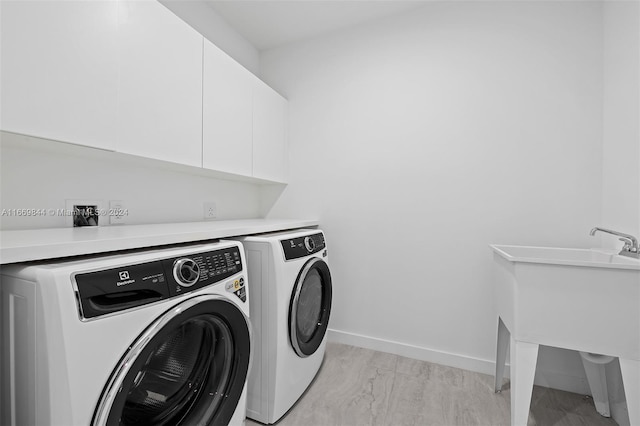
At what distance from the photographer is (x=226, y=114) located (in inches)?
69.6

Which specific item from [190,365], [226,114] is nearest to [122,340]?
[190,365]

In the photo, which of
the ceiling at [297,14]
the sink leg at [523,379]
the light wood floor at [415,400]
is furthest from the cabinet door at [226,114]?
the sink leg at [523,379]

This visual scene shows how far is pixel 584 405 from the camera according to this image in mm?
1574

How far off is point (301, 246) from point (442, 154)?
3.87 feet

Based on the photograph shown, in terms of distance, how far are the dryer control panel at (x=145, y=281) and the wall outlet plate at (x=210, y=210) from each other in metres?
1.04

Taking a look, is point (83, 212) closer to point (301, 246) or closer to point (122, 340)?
point (122, 340)

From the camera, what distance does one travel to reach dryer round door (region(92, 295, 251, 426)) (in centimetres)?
88

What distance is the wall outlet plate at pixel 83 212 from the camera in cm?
131

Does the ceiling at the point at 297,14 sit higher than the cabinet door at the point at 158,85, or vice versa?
the ceiling at the point at 297,14

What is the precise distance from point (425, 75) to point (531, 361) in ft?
5.88

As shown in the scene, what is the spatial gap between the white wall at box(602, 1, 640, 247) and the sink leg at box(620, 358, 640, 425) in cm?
58

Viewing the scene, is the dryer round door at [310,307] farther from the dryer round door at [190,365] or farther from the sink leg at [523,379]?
the sink leg at [523,379]

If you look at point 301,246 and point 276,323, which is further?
point 301,246

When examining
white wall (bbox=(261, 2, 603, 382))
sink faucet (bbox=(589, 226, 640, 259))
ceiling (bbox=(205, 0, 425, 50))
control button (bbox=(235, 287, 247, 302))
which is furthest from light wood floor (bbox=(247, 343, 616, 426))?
ceiling (bbox=(205, 0, 425, 50))
